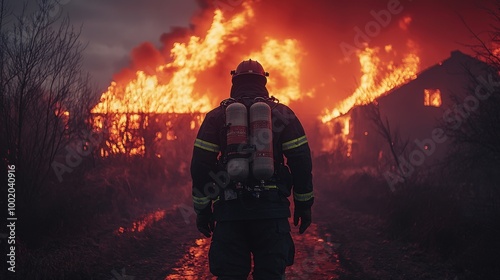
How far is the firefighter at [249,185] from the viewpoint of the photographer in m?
2.96

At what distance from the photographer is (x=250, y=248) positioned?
3.10 metres

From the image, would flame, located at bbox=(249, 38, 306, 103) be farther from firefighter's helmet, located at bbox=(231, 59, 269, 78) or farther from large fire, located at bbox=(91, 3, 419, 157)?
firefighter's helmet, located at bbox=(231, 59, 269, 78)

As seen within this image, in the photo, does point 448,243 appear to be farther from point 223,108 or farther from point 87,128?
point 87,128

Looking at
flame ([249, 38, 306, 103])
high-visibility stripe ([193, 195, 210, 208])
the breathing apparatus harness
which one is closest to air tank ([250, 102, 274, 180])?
the breathing apparatus harness

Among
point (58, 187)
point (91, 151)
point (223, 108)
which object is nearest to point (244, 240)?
point (223, 108)

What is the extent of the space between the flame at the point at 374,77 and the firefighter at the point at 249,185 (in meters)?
8.83

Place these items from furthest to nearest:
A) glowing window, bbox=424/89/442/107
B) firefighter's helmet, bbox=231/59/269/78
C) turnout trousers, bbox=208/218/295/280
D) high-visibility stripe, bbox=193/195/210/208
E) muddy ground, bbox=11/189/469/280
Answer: glowing window, bbox=424/89/442/107 → muddy ground, bbox=11/189/469/280 → firefighter's helmet, bbox=231/59/269/78 → high-visibility stripe, bbox=193/195/210/208 → turnout trousers, bbox=208/218/295/280

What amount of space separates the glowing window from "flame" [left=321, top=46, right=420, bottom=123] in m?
1.80

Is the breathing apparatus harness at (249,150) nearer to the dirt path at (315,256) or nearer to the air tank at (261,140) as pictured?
the air tank at (261,140)

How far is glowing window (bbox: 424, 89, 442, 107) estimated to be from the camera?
26.2 m

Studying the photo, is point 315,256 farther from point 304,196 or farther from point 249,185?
point 249,185

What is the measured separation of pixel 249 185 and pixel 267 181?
6.7 inches

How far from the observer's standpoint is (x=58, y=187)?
869 centimetres

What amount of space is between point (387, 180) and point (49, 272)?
9.98 meters
